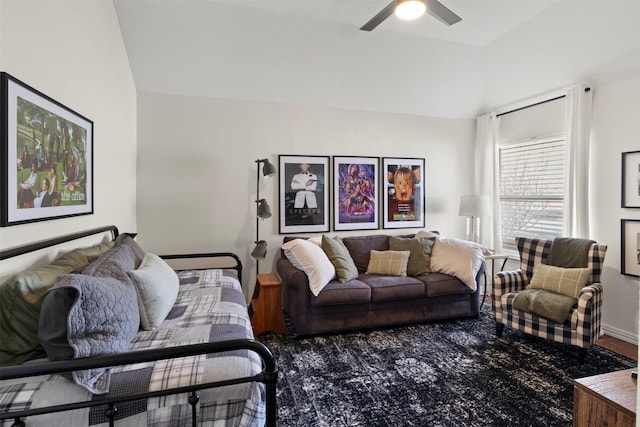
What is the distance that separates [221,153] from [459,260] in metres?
3.02

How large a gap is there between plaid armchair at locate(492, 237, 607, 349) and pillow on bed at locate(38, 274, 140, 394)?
317 centimetres

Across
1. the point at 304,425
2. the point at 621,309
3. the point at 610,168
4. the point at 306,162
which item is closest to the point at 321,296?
the point at 304,425

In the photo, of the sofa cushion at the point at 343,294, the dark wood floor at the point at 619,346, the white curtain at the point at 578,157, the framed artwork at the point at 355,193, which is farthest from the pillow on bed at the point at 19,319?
the white curtain at the point at 578,157

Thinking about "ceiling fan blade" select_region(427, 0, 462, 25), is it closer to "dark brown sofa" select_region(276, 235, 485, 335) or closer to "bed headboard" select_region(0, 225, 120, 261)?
"dark brown sofa" select_region(276, 235, 485, 335)

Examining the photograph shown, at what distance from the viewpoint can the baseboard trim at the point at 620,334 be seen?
317 centimetres

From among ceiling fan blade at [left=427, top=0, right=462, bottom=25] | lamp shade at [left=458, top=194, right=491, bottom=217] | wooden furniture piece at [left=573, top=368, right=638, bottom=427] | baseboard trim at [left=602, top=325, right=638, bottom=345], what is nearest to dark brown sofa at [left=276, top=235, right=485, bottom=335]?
lamp shade at [left=458, top=194, right=491, bottom=217]

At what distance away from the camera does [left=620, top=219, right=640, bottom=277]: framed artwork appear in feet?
10.3

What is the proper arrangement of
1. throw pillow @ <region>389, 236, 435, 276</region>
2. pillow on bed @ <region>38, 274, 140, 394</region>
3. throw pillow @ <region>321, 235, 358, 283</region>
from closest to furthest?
pillow on bed @ <region>38, 274, 140, 394</region> → throw pillow @ <region>321, 235, 358, 283</region> → throw pillow @ <region>389, 236, 435, 276</region>

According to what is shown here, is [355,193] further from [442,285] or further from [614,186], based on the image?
[614,186]

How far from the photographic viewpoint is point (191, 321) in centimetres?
194

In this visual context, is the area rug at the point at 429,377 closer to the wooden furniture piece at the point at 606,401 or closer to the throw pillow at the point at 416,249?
the wooden furniture piece at the point at 606,401

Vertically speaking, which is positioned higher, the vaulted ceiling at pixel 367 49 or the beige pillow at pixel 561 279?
the vaulted ceiling at pixel 367 49

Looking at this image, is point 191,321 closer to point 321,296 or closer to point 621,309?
point 321,296

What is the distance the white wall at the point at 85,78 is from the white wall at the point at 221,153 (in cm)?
23
